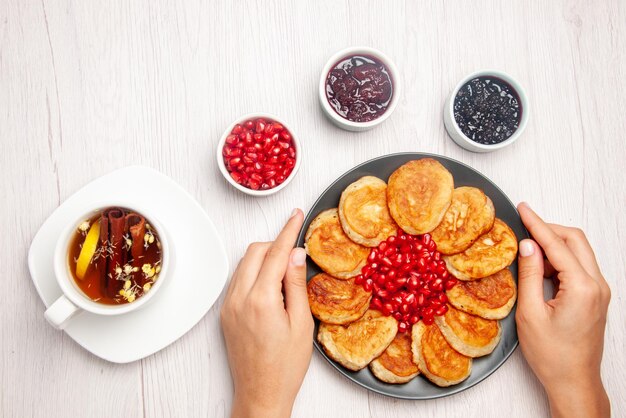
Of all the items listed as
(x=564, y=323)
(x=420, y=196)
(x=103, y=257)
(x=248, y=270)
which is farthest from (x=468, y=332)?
(x=103, y=257)

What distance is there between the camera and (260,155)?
7.34ft

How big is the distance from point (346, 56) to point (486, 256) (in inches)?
42.3

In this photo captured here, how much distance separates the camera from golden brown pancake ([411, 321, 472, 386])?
2189 mm

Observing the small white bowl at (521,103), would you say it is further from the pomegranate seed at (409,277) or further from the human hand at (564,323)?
the pomegranate seed at (409,277)

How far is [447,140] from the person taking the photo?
2.50 metres

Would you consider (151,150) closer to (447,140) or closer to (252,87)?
(252,87)

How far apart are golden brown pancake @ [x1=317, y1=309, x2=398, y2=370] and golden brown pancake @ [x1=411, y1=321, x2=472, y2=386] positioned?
12 cm

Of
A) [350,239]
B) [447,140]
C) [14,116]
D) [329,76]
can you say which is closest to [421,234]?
[350,239]

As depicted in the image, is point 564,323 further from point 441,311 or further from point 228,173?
point 228,173

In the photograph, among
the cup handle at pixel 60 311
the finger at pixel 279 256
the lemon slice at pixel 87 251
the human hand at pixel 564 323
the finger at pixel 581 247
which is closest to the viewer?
the cup handle at pixel 60 311

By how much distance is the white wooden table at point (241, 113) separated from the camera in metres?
2.33

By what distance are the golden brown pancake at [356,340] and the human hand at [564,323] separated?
1.98 ft

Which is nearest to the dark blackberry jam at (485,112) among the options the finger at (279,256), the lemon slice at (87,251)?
the finger at (279,256)

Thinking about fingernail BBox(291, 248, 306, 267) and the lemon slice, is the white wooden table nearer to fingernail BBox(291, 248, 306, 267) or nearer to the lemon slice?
fingernail BBox(291, 248, 306, 267)
